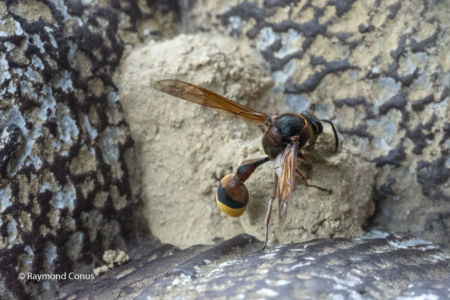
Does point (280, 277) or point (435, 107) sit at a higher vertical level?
point (435, 107)

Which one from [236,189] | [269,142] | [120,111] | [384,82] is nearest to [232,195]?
[236,189]

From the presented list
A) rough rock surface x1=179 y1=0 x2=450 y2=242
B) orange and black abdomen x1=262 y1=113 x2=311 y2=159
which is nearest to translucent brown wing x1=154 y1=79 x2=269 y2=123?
orange and black abdomen x1=262 y1=113 x2=311 y2=159

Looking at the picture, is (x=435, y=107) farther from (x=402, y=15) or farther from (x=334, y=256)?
(x=334, y=256)

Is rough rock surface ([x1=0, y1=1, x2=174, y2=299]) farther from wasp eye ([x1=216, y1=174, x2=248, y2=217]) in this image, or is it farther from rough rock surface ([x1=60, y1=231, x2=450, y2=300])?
wasp eye ([x1=216, y1=174, x2=248, y2=217])

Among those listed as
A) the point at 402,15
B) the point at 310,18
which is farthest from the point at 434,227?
the point at 310,18

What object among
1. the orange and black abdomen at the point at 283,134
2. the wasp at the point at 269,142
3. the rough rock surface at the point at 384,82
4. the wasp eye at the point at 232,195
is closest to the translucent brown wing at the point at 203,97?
the wasp at the point at 269,142

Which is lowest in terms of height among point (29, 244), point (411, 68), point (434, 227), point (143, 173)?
point (434, 227)

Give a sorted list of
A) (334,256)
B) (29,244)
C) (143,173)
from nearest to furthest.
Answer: (334,256) < (29,244) < (143,173)

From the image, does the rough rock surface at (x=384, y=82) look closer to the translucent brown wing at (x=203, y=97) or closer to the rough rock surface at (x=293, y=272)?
the rough rock surface at (x=293, y=272)

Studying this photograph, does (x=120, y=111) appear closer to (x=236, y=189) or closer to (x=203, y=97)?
(x=203, y=97)
